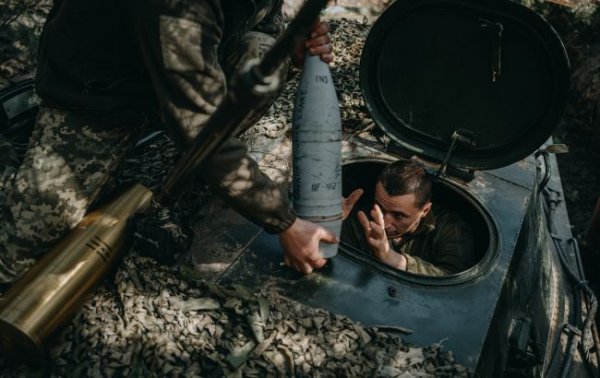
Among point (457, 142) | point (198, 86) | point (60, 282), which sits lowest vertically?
point (60, 282)

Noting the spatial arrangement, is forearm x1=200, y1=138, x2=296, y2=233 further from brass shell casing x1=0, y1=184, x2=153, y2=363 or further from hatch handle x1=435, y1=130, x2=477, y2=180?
hatch handle x1=435, y1=130, x2=477, y2=180

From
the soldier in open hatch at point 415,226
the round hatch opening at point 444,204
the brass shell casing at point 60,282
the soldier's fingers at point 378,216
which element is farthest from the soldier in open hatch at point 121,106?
the soldier in open hatch at point 415,226

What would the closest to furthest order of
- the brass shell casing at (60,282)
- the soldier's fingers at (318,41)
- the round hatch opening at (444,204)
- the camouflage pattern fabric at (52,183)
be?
the brass shell casing at (60,282) → the soldier's fingers at (318,41) → the camouflage pattern fabric at (52,183) → the round hatch opening at (444,204)

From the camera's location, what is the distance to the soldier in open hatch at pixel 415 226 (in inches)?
141

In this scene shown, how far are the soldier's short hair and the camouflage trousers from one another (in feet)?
5.59

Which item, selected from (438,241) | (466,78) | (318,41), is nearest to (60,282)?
(318,41)

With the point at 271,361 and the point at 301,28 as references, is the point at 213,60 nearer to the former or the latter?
the point at 301,28

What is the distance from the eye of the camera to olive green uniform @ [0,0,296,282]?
7.63 feet

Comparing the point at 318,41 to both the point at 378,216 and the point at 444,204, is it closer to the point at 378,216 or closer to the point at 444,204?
the point at 378,216

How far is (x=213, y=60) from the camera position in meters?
2.35

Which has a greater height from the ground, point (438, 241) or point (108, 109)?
point (108, 109)

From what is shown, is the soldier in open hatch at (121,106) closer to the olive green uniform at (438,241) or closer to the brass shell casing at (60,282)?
the brass shell casing at (60,282)

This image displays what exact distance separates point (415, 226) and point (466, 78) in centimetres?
108

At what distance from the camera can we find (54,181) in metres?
2.96
